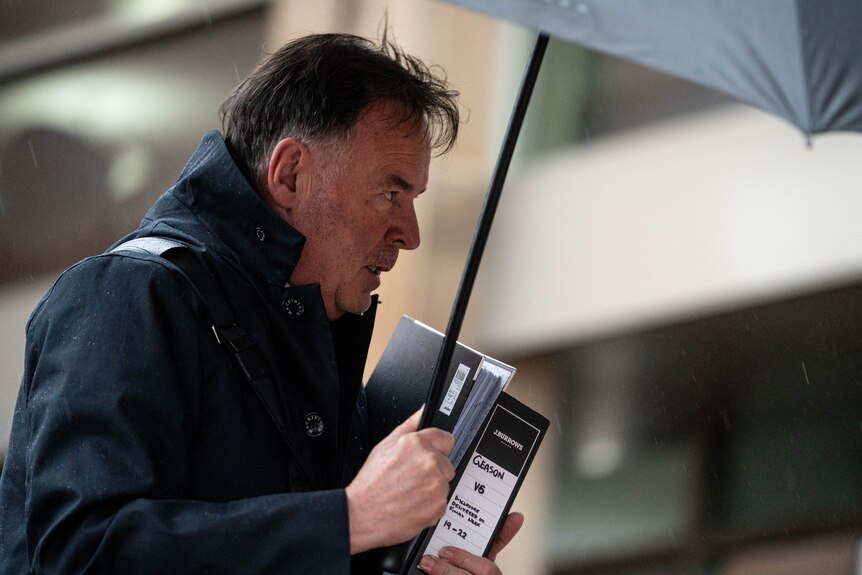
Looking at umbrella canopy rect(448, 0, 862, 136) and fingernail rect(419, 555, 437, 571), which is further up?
umbrella canopy rect(448, 0, 862, 136)

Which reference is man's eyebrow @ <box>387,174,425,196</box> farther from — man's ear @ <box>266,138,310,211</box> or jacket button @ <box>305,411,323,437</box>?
jacket button @ <box>305,411,323,437</box>

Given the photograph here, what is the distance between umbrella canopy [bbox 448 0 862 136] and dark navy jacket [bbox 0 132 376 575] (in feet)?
2.56

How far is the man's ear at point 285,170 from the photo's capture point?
10.7 feet

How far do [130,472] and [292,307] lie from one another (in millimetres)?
590

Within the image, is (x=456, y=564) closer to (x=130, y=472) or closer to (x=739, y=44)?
(x=130, y=472)

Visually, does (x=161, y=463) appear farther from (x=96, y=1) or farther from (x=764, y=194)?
(x=96, y=1)

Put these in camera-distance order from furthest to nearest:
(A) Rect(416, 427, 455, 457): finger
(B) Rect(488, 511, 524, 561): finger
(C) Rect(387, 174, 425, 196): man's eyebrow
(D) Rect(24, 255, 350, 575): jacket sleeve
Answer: (C) Rect(387, 174, 425, 196): man's eyebrow < (B) Rect(488, 511, 524, 561): finger < (A) Rect(416, 427, 455, 457): finger < (D) Rect(24, 255, 350, 575): jacket sleeve

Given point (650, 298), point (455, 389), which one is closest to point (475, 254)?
point (455, 389)

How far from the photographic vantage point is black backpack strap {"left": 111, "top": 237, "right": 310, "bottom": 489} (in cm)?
286

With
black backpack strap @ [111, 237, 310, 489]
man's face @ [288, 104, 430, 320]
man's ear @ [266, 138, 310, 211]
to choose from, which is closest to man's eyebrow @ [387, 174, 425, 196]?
man's face @ [288, 104, 430, 320]

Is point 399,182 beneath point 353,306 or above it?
above

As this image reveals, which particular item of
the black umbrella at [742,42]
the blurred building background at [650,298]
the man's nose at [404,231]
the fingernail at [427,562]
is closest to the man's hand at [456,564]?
the fingernail at [427,562]

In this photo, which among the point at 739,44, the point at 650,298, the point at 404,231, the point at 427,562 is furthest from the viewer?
the point at 650,298

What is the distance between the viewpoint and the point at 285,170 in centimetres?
327
